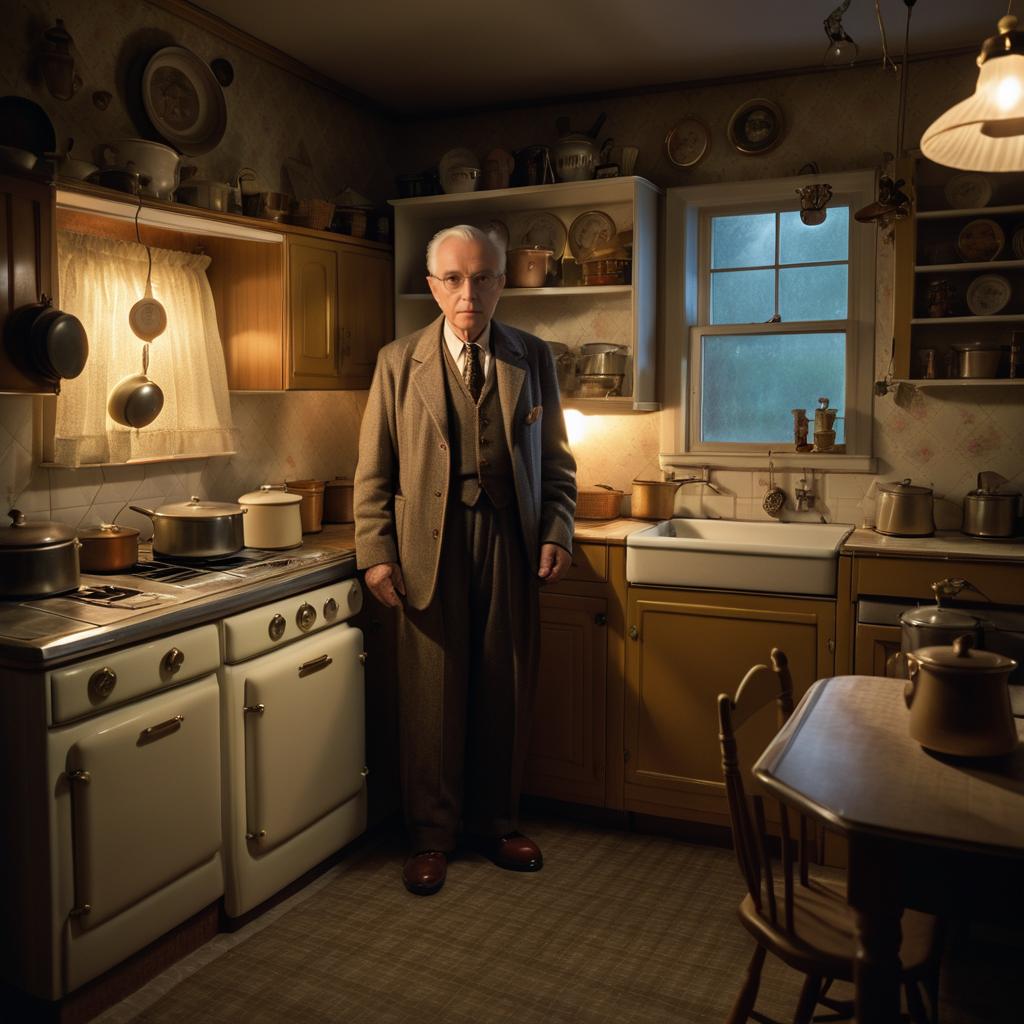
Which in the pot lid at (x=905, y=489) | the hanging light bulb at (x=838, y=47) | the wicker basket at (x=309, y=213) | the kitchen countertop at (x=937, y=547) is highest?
the hanging light bulb at (x=838, y=47)

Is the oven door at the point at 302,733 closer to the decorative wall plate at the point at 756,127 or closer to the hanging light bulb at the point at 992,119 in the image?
the hanging light bulb at the point at 992,119

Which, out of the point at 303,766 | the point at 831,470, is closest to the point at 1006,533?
the point at 831,470

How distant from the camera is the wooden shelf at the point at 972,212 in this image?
11.0 ft

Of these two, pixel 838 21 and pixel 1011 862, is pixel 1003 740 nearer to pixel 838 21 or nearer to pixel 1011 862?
pixel 1011 862

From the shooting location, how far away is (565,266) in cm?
399

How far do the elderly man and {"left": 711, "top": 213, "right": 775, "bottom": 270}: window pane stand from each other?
1183mm

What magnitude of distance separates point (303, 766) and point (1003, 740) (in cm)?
189

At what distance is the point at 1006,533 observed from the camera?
3340 mm

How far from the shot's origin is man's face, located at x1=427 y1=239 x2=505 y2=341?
3041 millimetres

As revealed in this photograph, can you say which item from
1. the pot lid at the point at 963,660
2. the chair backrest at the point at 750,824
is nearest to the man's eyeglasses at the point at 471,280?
the chair backrest at the point at 750,824

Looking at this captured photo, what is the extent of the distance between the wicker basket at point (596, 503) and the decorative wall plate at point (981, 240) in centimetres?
144

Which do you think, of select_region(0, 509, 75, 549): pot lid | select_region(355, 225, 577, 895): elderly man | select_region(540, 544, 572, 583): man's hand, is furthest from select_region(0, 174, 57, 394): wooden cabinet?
select_region(540, 544, 572, 583): man's hand

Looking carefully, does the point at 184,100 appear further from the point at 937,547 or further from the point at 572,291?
the point at 937,547

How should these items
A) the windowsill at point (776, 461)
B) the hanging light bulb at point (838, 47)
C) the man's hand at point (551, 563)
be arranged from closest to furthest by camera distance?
the hanging light bulb at point (838, 47) → the man's hand at point (551, 563) → the windowsill at point (776, 461)
